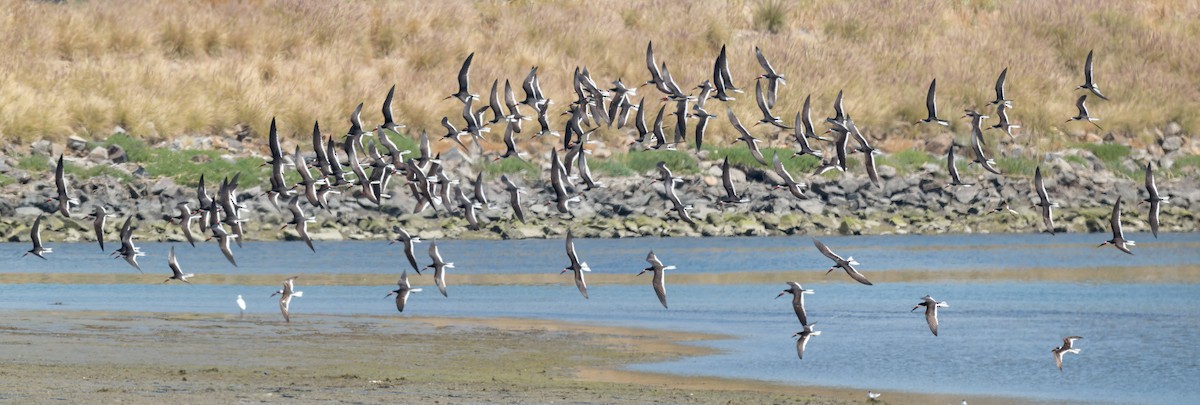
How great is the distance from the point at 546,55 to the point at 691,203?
39.9 feet

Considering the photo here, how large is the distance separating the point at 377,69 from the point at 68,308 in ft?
81.3

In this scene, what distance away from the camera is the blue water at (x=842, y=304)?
22688 millimetres

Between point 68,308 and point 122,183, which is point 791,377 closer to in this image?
point 68,308

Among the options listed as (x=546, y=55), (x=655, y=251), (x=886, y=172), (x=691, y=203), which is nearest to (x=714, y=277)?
(x=655, y=251)

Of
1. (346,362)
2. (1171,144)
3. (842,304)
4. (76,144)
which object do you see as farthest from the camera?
(1171,144)

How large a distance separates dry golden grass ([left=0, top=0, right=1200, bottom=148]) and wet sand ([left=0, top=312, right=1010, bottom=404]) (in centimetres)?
1976

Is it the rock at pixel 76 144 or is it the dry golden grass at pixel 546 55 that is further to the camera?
the dry golden grass at pixel 546 55

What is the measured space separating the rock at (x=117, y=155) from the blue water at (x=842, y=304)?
11.6ft

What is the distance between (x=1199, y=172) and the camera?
1907 inches

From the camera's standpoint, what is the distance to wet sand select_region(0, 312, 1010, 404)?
60.8 ft

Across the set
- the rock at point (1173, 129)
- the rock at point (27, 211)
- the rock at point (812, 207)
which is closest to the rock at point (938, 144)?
the rock at point (812, 207)

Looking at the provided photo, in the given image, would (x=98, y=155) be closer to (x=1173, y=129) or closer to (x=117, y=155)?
(x=117, y=155)

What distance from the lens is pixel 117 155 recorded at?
41562mm

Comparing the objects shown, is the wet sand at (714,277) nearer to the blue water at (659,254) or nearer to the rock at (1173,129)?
the blue water at (659,254)
